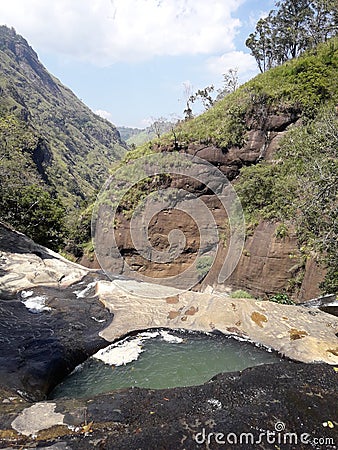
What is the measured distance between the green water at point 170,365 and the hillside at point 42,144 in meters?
10.5

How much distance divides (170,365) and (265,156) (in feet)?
46.0

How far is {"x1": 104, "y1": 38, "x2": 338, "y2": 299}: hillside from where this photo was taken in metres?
13.7

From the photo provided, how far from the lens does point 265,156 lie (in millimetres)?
18172

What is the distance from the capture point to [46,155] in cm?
7106

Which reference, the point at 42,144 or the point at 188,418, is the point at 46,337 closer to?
the point at 188,418

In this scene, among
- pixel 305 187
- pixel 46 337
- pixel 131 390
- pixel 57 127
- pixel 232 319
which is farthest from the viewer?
pixel 57 127

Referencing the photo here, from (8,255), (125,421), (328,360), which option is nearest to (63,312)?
(8,255)

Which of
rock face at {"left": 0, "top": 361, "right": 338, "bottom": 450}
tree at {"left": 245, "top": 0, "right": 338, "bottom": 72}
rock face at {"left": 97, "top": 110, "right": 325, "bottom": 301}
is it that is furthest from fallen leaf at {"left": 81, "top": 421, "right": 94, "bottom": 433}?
tree at {"left": 245, "top": 0, "right": 338, "bottom": 72}

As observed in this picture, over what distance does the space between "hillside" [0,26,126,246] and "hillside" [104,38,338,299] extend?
655cm

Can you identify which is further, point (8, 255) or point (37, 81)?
point (37, 81)

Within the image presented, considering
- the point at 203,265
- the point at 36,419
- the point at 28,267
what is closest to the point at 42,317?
the point at 28,267

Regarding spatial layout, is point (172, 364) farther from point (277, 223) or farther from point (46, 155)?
point (46, 155)

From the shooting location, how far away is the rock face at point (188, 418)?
11.8 feet

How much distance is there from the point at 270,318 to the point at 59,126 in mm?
112809
